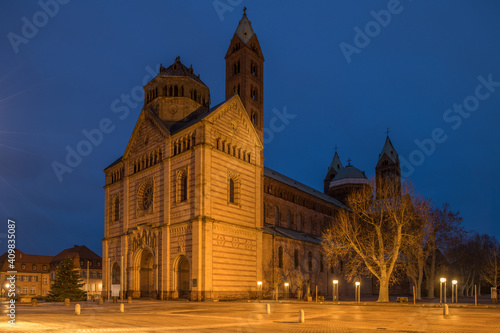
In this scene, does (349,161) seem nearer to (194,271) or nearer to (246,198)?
(246,198)

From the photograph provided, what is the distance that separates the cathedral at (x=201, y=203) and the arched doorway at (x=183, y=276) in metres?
0.11

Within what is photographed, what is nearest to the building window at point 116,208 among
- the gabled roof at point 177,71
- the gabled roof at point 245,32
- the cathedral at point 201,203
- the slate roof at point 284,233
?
the cathedral at point 201,203

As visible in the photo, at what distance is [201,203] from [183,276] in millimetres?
8673

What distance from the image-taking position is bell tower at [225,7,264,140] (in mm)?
62375

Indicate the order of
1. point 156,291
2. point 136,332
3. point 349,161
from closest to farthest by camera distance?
1. point 136,332
2. point 156,291
3. point 349,161

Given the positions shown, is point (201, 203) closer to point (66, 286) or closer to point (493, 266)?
point (66, 286)

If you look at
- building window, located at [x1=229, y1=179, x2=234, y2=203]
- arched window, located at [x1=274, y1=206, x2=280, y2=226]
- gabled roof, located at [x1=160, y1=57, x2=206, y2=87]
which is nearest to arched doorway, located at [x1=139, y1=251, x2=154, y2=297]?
building window, located at [x1=229, y1=179, x2=234, y2=203]

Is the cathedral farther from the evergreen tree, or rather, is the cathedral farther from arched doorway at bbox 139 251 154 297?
the evergreen tree

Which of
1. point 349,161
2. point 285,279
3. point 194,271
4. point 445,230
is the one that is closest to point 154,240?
point 194,271

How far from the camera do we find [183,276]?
48.1 m

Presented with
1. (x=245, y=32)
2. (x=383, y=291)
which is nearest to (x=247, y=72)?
(x=245, y=32)

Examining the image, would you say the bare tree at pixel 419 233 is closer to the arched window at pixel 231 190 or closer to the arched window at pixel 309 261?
the arched window at pixel 309 261

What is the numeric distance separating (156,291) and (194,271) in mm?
7148

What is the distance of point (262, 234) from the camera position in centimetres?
5291
